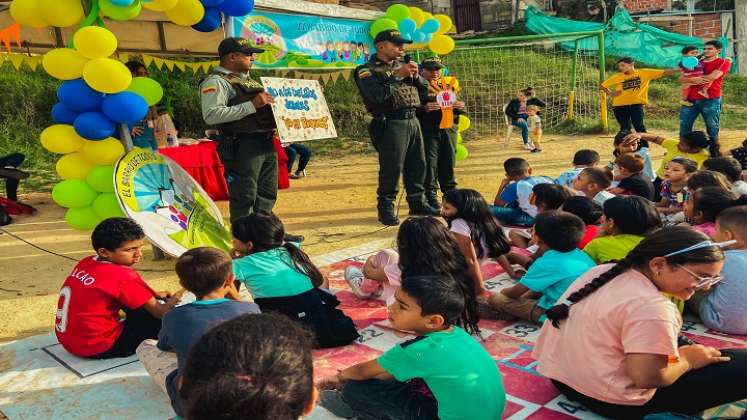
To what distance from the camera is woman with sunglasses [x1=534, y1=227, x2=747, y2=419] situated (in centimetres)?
201

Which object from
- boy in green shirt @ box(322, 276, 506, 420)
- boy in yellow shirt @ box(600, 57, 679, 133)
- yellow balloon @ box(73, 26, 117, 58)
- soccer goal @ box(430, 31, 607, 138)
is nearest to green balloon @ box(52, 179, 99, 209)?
yellow balloon @ box(73, 26, 117, 58)

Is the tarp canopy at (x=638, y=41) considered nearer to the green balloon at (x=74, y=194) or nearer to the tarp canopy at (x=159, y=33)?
the tarp canopy at (x=159, y=33)

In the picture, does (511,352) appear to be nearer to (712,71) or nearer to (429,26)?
(429,26)

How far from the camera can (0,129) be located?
1188 cm

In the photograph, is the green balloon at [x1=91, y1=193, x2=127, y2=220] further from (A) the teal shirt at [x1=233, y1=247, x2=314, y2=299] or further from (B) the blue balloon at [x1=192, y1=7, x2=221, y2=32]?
(A) the teal shirt at [x1=233, y1=247, x2=314, y2=299]

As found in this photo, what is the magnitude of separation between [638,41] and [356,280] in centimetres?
1416

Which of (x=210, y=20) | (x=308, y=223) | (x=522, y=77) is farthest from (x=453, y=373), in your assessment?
(x=522, y=77)

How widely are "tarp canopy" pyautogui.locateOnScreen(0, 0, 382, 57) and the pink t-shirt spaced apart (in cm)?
490

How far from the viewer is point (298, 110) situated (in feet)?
18.8

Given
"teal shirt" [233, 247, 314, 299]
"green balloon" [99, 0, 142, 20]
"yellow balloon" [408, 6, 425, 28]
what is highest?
"green balloon" [99, 0, 142, 20]

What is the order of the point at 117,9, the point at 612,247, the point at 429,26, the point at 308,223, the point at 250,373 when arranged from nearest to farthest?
the point at 250,373 → the point at 612,247 → the point at 117,9 → the point at 308,223 → the point at 429,26

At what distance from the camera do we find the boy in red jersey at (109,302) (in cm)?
290

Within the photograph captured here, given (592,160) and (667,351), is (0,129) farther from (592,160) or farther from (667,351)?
(667,351)

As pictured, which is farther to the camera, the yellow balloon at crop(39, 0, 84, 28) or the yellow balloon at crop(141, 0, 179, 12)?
the yellow balloon at crop(141, 0, 179, 12)
